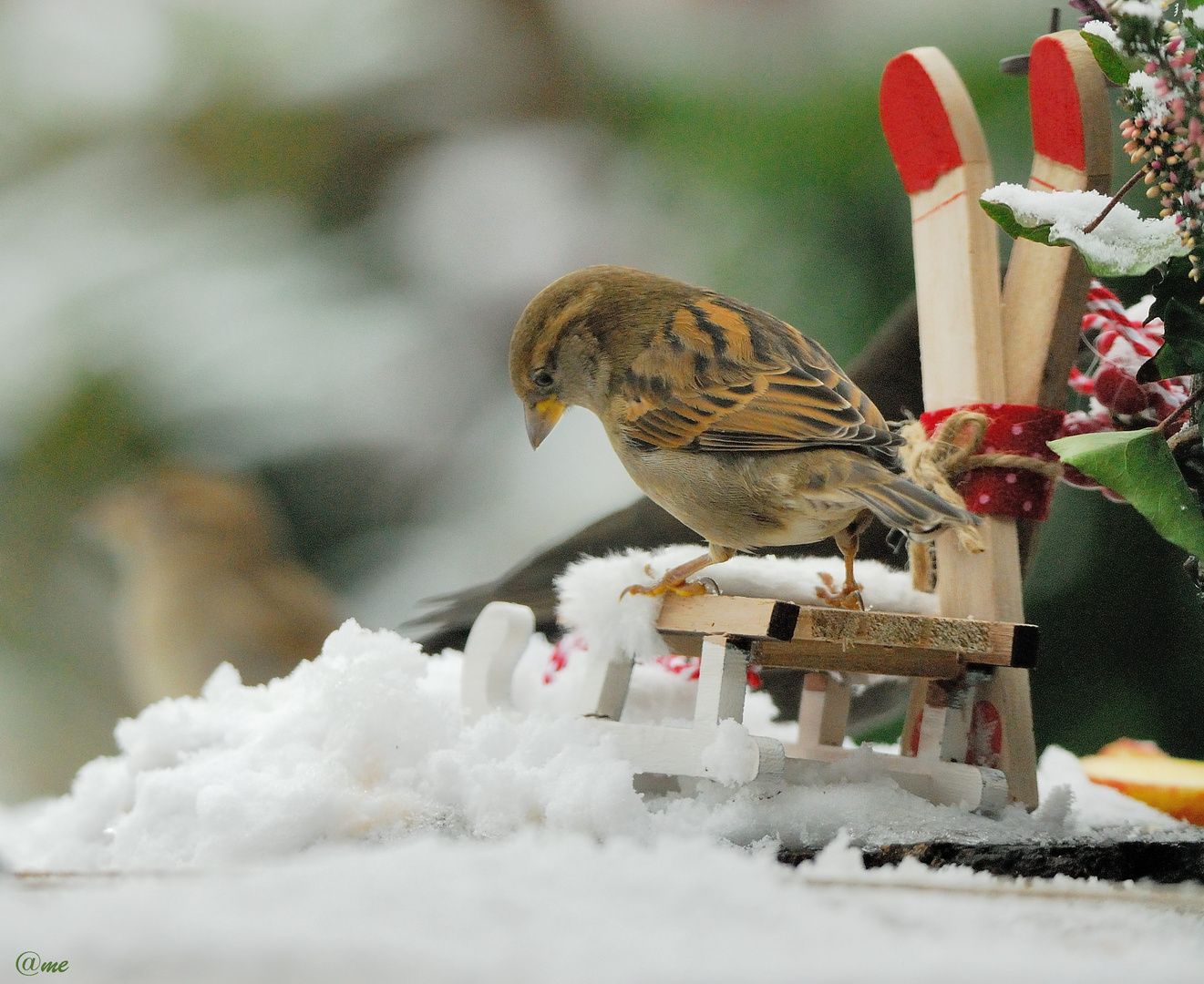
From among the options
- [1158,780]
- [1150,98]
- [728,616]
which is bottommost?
[1158,780]

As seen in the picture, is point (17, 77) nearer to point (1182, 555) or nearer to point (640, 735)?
point (640, 735)

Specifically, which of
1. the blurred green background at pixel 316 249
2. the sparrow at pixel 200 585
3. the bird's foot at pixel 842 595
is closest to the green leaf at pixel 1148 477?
the bird's foot at pixel 842 595

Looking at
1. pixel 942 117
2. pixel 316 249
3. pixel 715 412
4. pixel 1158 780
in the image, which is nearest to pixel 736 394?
pixel 715 412

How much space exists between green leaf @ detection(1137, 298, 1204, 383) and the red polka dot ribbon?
4.2 inches

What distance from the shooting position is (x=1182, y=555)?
927 millimetres

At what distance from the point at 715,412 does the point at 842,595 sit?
0.42 ft

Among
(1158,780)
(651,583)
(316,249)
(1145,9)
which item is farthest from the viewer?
(316,249)

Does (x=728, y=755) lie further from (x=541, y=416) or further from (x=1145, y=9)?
(x=1145, y=9)

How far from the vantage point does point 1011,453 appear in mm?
594

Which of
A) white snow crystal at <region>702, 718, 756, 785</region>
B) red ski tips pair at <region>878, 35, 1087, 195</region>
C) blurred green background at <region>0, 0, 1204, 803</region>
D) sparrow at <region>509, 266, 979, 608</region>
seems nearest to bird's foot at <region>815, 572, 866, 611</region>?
sparrow at <region>509, 266, 979, 608</region>

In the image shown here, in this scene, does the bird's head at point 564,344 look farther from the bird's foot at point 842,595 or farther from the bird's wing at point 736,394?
the bird's foot at point 842,595

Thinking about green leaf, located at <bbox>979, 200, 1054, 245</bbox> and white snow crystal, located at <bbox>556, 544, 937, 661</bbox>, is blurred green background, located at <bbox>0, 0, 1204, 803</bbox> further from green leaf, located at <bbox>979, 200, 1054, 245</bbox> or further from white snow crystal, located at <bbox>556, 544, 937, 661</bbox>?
green leaf, located at <bbox>979, 200, 1054, 245</bbox>

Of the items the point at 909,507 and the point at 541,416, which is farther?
the point at 541,416

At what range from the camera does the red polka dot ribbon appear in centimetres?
60
